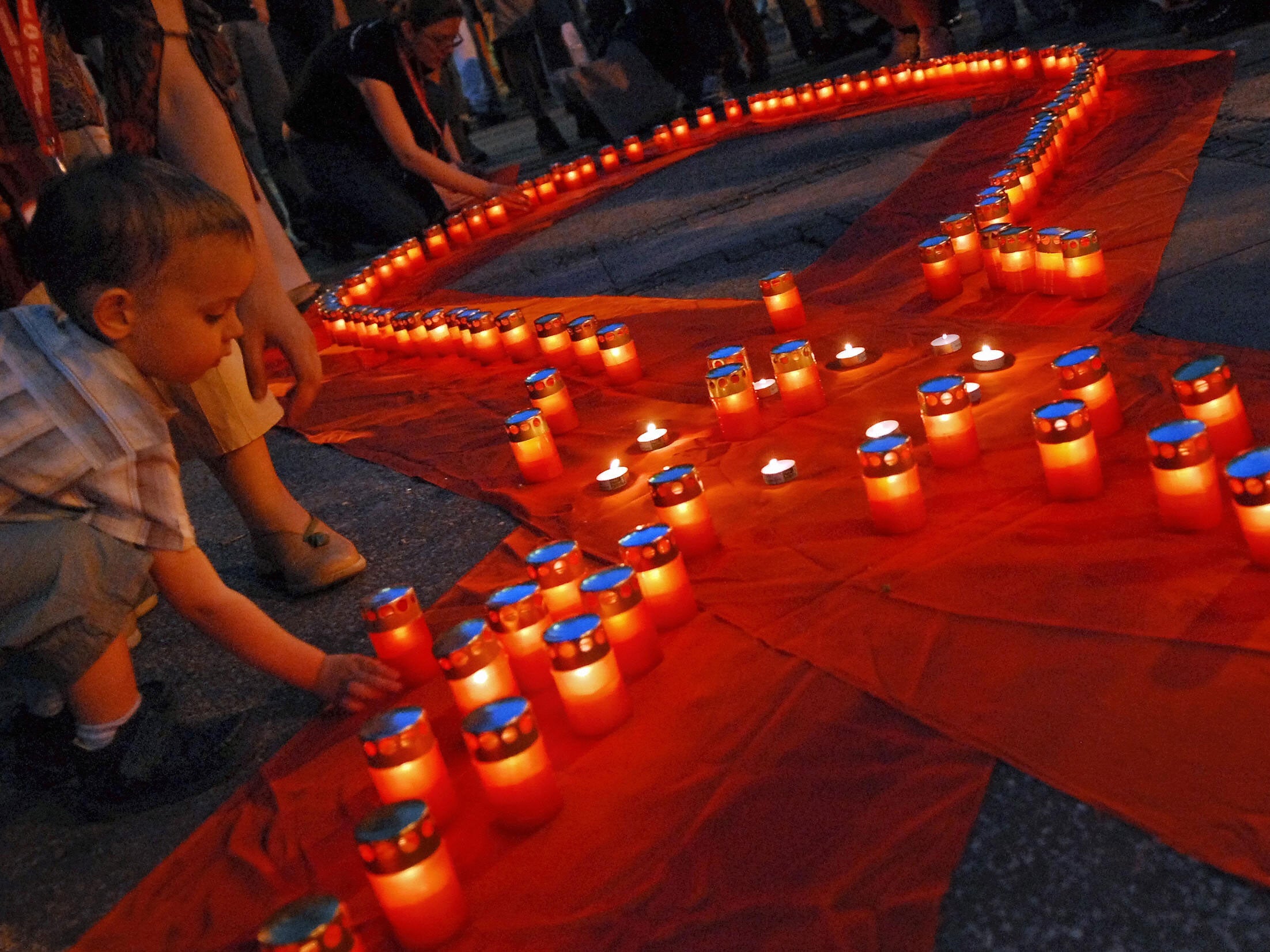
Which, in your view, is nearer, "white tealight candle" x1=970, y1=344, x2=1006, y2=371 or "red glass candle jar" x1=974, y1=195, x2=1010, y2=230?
"white tealight candle" x1=970, y1=344, x2=1006, y2=371

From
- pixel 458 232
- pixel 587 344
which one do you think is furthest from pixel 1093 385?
pixel 458 232

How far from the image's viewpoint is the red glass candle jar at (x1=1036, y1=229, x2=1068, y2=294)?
268cm

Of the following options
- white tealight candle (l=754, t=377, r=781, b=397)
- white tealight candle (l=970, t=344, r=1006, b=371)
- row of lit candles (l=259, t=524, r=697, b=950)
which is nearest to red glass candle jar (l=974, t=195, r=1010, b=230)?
white tealight candle (l=970, t=344, r=1006, b=371)

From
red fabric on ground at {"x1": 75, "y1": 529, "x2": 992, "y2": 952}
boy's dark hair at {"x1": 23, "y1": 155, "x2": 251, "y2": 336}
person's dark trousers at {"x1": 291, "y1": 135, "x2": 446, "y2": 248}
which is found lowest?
red fabric on ground at {"x1": 75, "y1": 529, "x2": 992, "y2": 952}

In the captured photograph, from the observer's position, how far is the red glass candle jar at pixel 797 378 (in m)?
2.47

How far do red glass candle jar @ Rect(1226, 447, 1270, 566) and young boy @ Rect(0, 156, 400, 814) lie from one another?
4.00 feet

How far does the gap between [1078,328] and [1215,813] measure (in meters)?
1.56

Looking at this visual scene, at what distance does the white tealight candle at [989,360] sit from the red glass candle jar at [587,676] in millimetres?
1191

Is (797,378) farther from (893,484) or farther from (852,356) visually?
(893,484)

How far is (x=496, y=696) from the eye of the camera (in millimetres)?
1661

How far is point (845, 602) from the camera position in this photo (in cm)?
175

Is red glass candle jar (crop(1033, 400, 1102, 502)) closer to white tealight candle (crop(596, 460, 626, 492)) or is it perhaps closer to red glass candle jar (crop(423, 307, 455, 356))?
white tealight candle (crop(596, 460, 626, 492))

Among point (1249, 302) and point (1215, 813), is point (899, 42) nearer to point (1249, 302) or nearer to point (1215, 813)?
point (1249, 302)

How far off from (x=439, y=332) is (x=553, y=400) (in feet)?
4.17
